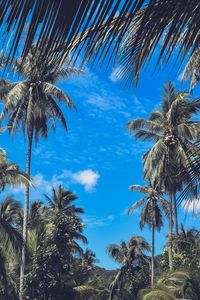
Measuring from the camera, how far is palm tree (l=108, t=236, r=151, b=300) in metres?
53.5

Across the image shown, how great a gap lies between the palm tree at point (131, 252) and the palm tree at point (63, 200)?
11.9 meters

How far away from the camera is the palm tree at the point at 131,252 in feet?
176

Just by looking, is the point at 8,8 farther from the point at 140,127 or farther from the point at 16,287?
the point at 140,127

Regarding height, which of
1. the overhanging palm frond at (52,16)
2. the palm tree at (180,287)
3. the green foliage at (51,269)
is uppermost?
the green foliage at (51,269)

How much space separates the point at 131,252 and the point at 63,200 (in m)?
13.5

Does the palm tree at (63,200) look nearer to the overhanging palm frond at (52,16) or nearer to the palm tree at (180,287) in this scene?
the palm tree at (180,287)

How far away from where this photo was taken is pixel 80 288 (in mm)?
23656

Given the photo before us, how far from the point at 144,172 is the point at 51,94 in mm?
7504

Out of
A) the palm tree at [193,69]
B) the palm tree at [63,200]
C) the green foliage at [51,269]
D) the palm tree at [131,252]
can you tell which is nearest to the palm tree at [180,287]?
the green foliage at [51,269]

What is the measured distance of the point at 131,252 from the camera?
5369cm

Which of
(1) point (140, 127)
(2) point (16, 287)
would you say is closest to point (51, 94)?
(1) point (140, 127)

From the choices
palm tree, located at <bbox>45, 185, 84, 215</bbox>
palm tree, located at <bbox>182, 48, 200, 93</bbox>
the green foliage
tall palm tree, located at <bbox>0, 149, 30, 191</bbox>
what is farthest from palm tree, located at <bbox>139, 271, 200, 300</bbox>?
palm tree, located at <bbox>45, 185, 84, 215</bbox>

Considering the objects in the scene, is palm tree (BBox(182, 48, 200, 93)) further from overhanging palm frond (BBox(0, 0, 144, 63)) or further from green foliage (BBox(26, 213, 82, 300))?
green foliage (BBox(26, 213, 82, 300))

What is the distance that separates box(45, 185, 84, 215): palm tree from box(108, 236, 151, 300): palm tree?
11.9m
